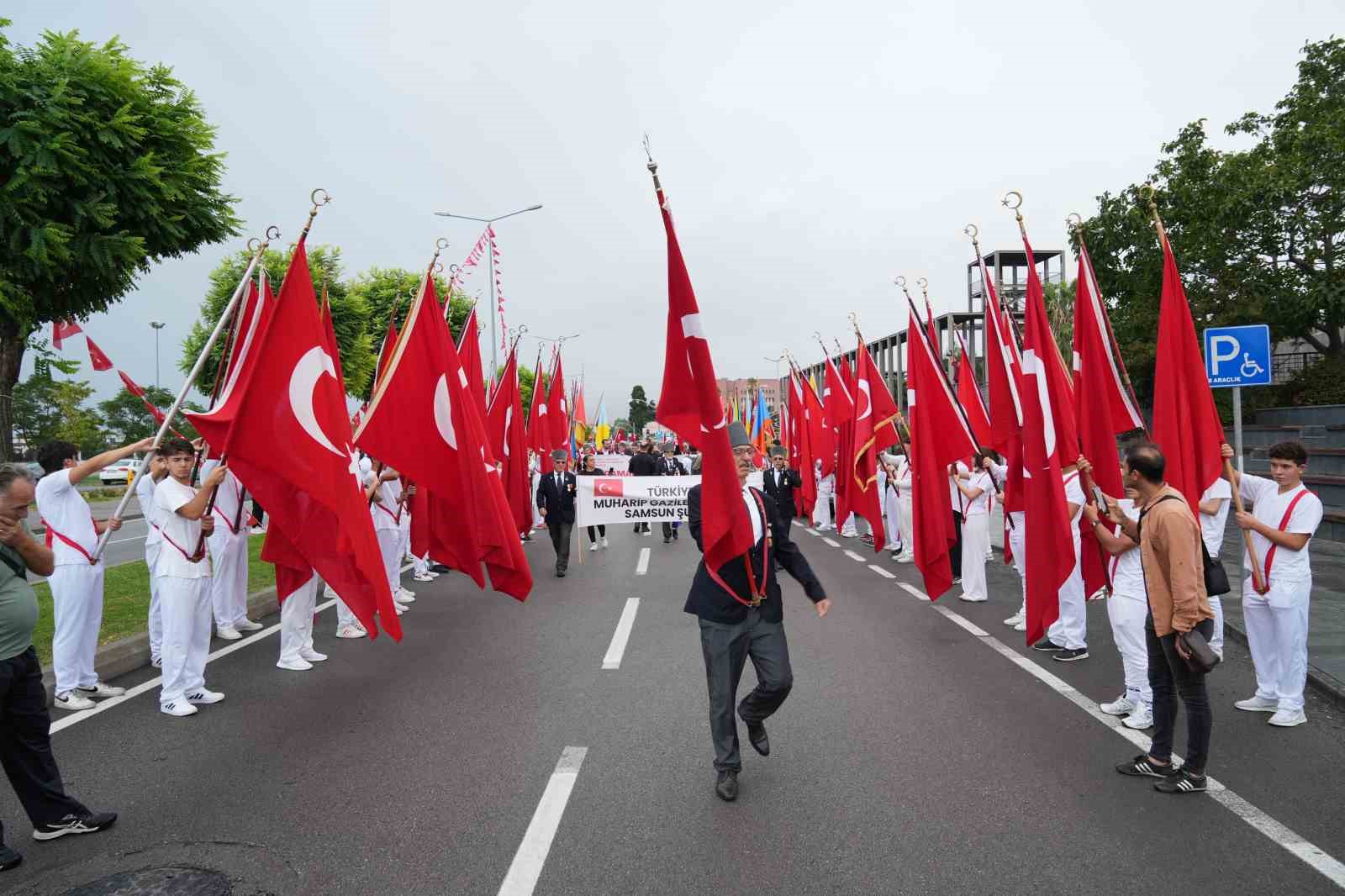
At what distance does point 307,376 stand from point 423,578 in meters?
7.17

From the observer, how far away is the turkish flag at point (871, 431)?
12016 mm

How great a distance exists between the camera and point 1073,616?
730cm

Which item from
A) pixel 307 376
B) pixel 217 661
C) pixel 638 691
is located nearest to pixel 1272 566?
pixel 638 691

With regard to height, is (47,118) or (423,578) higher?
(47,118)

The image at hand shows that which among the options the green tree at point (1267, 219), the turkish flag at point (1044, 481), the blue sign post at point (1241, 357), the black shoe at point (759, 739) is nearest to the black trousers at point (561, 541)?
the turkish flag at point (1044, 481)

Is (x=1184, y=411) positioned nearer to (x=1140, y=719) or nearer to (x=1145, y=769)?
(x=1140, y=719)

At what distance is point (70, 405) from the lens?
52.9 m

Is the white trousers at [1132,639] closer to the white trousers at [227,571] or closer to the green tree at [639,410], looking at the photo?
the white trousers at [227,571]

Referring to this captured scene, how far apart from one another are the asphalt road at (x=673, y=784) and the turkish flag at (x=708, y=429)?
51.9 inches

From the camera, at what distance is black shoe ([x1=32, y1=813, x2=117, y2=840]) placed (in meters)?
4.02

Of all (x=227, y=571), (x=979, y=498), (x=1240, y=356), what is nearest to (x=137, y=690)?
(x=227, y=571)

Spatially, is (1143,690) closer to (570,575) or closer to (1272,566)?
(1272,566)

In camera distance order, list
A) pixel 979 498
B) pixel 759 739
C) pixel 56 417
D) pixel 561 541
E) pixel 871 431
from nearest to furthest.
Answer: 1. pixel 759 739
2. pixel 979 498
3. pixel 871 431
4. pixel 561 541
5. pixel 56 417

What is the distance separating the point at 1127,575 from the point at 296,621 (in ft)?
21.4
